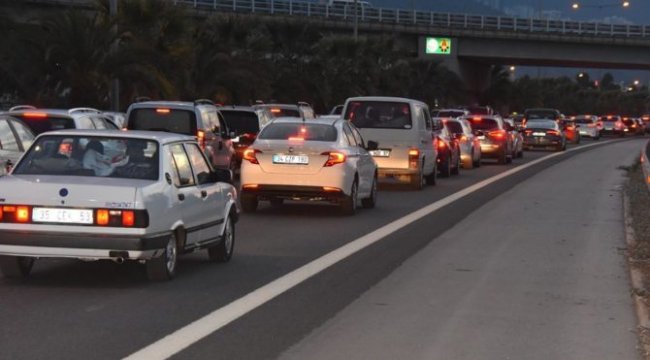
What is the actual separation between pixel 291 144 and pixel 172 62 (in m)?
27.0

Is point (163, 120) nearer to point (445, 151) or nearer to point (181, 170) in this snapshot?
point (181, 170)

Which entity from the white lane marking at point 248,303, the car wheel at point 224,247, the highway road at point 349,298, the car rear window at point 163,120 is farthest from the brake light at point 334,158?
the car wheel at point 224,247

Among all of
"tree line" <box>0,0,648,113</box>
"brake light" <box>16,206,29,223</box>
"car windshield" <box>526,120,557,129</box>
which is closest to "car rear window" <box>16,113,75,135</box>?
"brake light" <box>16,206,29,223</box>

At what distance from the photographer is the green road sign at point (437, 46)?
83.0 meters

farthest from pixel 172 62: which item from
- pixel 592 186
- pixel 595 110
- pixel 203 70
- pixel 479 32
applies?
pixel 595 110

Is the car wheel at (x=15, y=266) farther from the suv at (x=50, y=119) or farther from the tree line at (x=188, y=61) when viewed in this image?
the tree line at (x=188, y=61)

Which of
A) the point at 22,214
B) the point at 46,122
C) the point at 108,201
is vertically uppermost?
the point at 46,122

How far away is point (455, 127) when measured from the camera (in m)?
36.4

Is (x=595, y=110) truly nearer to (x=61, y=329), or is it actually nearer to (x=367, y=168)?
(x=367, y=168)

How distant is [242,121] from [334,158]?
1096cm

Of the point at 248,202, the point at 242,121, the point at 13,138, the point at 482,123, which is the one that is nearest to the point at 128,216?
the point at 13,138

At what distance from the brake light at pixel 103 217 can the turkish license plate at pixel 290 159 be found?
8.30 metres

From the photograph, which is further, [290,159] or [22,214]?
[290,159]

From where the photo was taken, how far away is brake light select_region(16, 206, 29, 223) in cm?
1065
